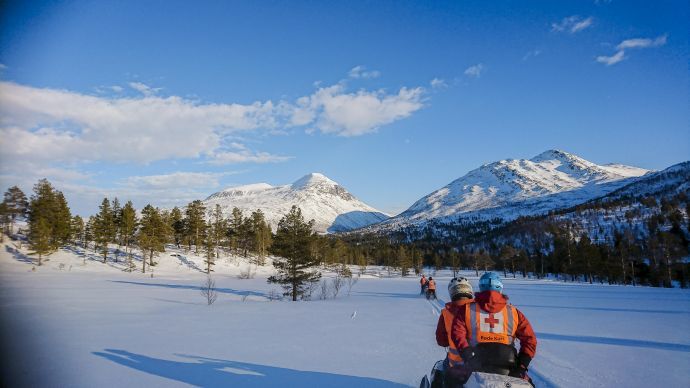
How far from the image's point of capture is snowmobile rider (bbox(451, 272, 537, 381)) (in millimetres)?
4281

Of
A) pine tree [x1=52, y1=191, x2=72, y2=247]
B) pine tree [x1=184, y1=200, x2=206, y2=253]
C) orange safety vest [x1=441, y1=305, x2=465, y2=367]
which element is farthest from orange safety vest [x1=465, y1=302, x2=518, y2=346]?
pine tree [x1=184, y1=200, x2=206, y2=253]

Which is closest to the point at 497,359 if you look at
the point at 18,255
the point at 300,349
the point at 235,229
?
the point at 300,349

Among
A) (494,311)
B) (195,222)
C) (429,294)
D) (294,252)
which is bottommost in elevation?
(429,294)

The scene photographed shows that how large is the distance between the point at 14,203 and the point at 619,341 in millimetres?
79426

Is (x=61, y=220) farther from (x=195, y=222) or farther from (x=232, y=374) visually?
(x=232, y=374)

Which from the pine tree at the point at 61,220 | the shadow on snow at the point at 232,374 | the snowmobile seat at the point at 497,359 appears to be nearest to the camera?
the snowmobile seat at the point at 497,359

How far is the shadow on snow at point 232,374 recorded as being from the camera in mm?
6906

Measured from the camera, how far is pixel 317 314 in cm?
1773

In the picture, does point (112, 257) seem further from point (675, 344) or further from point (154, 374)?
point (675, 344)

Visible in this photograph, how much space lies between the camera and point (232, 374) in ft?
24.8

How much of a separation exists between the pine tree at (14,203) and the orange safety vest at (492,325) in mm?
72048

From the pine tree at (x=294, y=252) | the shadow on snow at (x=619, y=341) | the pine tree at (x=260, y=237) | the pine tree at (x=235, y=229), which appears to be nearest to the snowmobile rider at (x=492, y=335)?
the shadow on snow at (x=619, y=341)

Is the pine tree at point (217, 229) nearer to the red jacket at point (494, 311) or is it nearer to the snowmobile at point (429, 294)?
the snowmobile at point (429, 294)

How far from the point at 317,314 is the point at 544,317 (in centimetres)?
999
